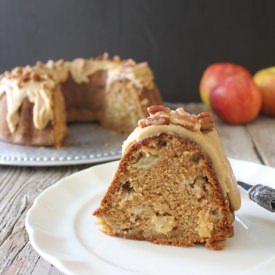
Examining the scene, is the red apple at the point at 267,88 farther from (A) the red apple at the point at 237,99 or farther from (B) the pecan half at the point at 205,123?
(B) the pecan half at the point at 205,123

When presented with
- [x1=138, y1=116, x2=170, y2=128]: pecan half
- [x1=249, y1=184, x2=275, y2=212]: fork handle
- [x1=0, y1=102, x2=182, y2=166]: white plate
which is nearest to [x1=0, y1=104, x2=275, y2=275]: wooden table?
[x1=0, y1=102, x2=182, y2=166]: white plate

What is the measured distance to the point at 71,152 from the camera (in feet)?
7.68

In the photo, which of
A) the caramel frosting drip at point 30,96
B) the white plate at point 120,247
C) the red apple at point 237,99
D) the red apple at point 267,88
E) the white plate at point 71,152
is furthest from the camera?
the red apple at point 267,88

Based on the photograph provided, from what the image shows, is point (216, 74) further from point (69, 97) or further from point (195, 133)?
point (195, 133)

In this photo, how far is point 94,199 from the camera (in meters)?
1.70

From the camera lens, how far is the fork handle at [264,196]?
1.53 m

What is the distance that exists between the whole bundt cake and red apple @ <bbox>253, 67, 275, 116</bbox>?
2.01ft

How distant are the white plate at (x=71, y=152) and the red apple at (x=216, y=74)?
0.65 meters

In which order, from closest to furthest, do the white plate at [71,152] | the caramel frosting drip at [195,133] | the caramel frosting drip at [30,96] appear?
1. the caramel frosting drip at [195,133]
2. the white plate at [71,152]
3. the caramel frosting drip at [30,96]

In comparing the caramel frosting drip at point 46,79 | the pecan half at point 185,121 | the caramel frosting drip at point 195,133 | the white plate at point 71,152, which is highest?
the pecan half at point 185,121

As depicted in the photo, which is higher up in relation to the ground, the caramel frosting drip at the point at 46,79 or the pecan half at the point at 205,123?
the pecan half at the point at 205,123

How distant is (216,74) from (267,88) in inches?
11.3

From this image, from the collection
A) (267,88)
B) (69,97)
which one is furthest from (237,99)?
(69,97)

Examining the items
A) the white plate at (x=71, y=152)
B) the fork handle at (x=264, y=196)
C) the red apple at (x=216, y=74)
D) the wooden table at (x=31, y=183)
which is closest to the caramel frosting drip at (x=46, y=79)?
the white plate at (x=71, y=152)
